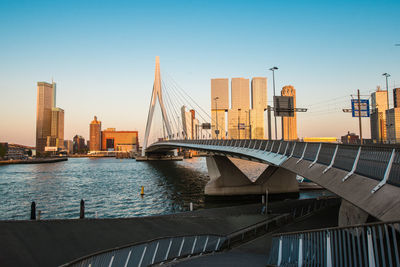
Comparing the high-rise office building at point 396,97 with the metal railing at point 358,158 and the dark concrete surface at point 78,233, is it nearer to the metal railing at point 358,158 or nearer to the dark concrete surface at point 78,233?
the dark concrete surface at point 78,233

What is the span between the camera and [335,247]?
5219mm

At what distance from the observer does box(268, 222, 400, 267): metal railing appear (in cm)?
428

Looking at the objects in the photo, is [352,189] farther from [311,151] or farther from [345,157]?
[311,151]

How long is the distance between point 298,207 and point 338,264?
67.3 ft

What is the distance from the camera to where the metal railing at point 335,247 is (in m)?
4.28

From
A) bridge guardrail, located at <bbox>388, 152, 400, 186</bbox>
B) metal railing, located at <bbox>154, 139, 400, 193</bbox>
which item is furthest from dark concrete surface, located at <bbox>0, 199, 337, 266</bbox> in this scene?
bridge guardrail, located at <bbox>388, 152, 400, 186</bbox>

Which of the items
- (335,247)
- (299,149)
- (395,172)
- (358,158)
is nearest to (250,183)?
(299,149)

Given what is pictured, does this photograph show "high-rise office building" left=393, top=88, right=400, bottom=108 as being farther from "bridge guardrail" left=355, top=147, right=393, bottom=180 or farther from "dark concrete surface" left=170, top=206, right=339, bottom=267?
"bridge guardrail" left=355, top=147, right=393, bottom=180

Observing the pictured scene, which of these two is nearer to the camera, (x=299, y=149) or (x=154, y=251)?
(x=154, y=251)

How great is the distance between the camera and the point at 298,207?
24.5 metres

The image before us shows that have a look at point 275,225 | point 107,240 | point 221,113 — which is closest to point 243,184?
point 275,225

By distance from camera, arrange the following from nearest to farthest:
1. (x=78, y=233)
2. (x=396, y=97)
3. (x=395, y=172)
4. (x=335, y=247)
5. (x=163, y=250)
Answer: (x=335, y=247)
(x=395, y=172)
(x=163, y=250)
(x=78, y=233)
(x=396, y=97)

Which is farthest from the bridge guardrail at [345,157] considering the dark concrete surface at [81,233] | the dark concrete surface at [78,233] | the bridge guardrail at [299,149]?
the dark concrete surface at [78,233]

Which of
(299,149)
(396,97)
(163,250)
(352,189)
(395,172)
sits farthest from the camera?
(396,97)
